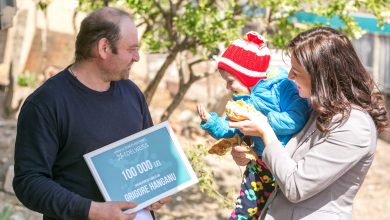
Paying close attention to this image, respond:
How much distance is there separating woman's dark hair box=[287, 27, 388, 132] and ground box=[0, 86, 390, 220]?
2.93m

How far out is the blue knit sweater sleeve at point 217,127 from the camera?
304 cm

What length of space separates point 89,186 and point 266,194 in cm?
88

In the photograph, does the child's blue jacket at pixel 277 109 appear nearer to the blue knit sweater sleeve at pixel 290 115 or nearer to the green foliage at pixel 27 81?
the blue knit sweater sleeve at pixel 290 115

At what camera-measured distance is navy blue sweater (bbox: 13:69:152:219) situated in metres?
2.54

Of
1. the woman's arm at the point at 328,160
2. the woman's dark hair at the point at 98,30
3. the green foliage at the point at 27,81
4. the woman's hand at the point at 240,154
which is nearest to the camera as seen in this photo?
the woman's arm at the point at 328,160

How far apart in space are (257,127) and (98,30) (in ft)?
2.57

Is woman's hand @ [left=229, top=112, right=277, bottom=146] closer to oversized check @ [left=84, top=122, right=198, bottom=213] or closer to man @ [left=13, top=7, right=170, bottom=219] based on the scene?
oversized check @ [left=84, top=122, right=198, bottom=213]

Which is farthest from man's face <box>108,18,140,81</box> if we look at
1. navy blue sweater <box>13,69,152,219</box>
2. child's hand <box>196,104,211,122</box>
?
child's hand <box>196,104,211,122</box>

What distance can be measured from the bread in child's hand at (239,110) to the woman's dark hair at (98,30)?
0.56 metres

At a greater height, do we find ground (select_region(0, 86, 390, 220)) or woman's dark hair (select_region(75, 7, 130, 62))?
woman's dark hair (select_region(75, 7, 130, 62))

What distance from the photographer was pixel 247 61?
3018mm

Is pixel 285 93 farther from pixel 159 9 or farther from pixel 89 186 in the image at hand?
pixel 159 9

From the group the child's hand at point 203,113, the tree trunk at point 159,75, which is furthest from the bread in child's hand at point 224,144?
the tree trunk at point 159,75

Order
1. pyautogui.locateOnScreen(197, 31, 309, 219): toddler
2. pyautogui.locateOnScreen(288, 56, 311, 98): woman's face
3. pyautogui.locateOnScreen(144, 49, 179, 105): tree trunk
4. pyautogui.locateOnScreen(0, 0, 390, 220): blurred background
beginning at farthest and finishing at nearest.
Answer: pyautogui.locateOnScreen(144, 49, 179, 105): tree trunk → pyautogui.locateOnScreen(0, 0, 390, 220): blurred background → pyautogui.locateOnScreen(197, 31, 309, 219): toddler → pyautogui.locateOnScreen(288, 56, 311, 98): woman's face
